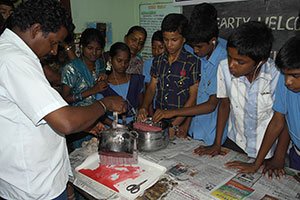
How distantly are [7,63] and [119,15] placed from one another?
9.33 feet

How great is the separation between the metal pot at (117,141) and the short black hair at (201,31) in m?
0.80

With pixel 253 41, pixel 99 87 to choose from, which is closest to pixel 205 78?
pixel 253 41

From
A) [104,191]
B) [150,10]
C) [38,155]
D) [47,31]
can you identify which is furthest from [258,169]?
[150,10]

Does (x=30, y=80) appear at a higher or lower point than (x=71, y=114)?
higher

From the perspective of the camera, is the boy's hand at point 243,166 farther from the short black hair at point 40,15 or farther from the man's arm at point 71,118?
the short black hair at point 40,15

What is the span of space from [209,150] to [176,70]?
0.67 m

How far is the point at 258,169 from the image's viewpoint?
134 centimetres

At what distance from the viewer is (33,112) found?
2.93ft

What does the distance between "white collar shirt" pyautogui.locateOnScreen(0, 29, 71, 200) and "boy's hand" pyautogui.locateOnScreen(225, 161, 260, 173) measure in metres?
0.85

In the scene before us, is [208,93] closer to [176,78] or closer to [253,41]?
[176,78]

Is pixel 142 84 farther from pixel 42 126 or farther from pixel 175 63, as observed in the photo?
pixel 42 126

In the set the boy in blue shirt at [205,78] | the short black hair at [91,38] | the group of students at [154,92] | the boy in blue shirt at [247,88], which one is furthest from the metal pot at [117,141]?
the short black hair at [91,38]

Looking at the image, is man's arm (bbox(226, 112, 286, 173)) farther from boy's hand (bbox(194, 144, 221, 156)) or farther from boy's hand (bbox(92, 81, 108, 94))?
boy's hand (bbox(92, 81, 108, 94))

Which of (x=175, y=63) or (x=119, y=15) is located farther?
(x=119, y=15)
